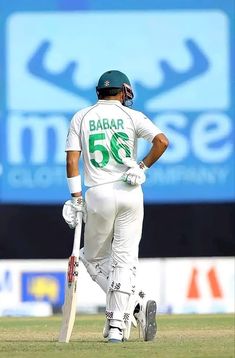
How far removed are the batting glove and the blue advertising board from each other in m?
5.48

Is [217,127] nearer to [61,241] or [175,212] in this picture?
[175,212]

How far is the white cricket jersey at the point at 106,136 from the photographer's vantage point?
23.0 feet

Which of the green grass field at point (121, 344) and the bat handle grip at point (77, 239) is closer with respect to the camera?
the green grass field at point (121, 344)

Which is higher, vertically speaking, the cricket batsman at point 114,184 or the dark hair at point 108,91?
the dark hair at point 108,91

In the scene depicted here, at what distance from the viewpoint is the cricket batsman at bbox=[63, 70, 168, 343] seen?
6.96 m

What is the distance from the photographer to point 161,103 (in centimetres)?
1266

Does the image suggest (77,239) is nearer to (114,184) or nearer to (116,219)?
(116,219)

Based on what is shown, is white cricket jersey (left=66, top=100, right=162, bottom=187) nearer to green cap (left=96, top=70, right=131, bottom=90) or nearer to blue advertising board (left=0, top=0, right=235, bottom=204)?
green cap (left=96, top=70, right=131, bottom=90)

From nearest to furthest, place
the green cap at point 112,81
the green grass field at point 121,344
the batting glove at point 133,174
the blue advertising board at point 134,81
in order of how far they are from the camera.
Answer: the green grass field at point 121,344, the batting glove at point 133,174, the green cap at point 112,81, the blue advertising board at point 134,81

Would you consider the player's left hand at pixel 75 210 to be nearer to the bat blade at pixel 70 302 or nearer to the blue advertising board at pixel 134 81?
the bat blade at pixel 70 302

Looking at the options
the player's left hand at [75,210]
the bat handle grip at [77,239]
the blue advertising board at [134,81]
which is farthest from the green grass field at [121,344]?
the blue advertising board at [134,81]

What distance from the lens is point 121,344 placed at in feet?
22.3

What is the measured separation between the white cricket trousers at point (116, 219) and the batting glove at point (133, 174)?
6 centimetres

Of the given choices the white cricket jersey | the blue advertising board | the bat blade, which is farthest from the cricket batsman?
the blue advertising board
